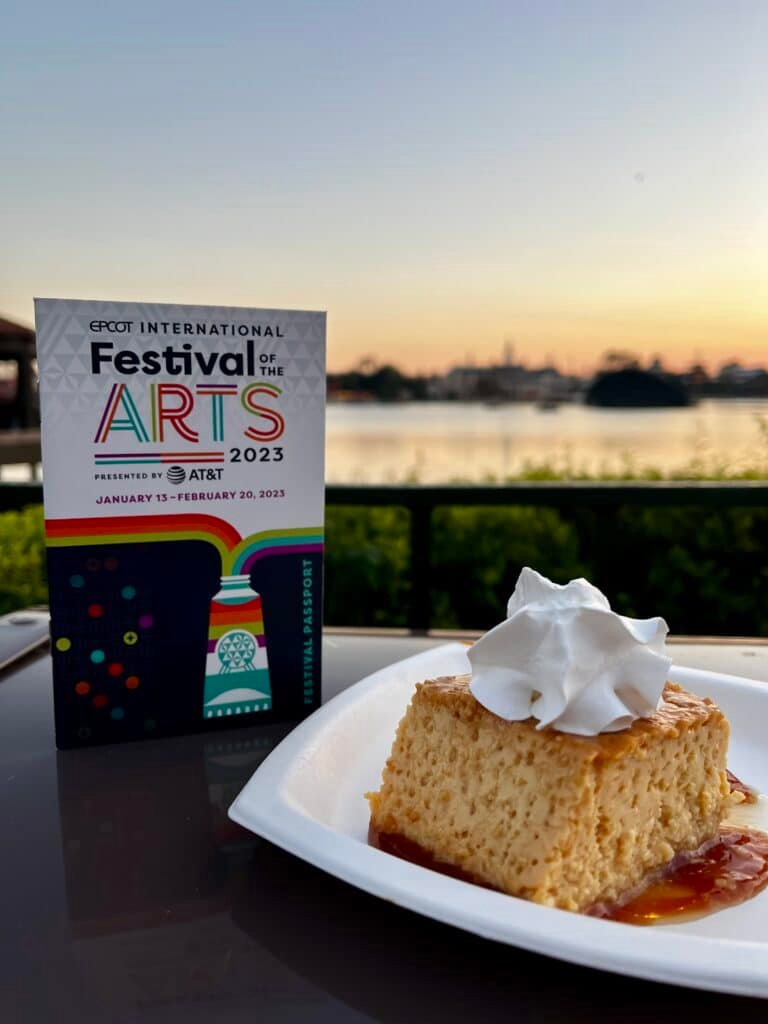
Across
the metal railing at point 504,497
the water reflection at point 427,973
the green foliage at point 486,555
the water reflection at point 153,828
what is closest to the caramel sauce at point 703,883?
the water reflection at point 427,973

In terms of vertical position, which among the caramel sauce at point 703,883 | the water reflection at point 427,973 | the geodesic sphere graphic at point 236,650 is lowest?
the caramel sauce at point 703,883

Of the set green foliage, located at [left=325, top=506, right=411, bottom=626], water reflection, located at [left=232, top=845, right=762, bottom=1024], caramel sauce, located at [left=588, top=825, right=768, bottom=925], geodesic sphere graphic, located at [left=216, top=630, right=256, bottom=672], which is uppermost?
geodesic sphere graphic, located at [left=216, top=630, right=256, bottom=672]

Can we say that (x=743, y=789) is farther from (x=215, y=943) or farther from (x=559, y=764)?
(x=215, y=943)

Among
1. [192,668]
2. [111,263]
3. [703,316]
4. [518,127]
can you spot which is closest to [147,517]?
[192,668]

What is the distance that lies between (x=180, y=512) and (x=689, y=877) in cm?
66

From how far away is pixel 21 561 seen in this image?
3318mm

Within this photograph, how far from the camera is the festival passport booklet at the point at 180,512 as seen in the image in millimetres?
861

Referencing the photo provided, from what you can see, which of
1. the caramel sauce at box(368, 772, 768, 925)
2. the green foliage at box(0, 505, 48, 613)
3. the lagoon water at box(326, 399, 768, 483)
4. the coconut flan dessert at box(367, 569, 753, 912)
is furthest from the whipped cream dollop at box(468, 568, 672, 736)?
the lagoon water at box(326, 399, 768, 483)

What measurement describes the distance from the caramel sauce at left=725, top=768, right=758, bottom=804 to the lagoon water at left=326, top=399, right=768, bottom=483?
118 inches

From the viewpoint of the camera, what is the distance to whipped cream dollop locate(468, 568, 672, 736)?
71 cm

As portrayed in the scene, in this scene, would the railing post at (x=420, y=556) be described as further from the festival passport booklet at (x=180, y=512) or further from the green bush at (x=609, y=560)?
the festival passport booklet at (x=180, y=512)

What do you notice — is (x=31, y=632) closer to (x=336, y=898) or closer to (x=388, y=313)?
(x=336, y=898)

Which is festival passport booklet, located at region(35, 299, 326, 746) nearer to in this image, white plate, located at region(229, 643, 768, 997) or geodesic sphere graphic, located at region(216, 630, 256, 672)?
geodesic sphere graphic, located at region(216, 630, 256, 672)

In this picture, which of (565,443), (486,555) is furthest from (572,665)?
(565,443)
